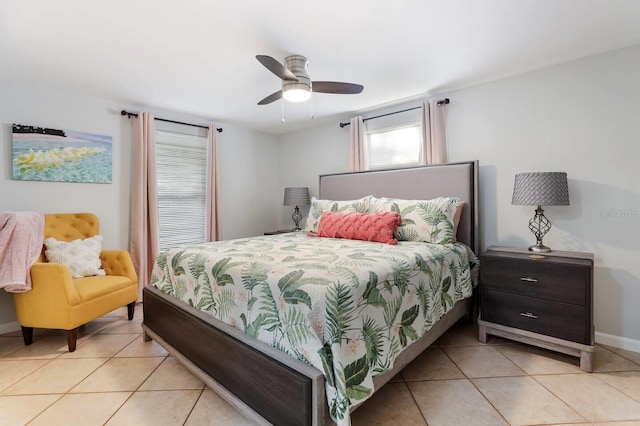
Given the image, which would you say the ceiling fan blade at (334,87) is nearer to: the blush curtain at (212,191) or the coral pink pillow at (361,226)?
the coral pink pillow at (361,226)

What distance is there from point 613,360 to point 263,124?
14.7ft

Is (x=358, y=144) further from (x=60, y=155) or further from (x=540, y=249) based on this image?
(x=60, y=155)

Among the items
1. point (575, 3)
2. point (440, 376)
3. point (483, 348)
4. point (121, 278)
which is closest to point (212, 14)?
point (575, 3)

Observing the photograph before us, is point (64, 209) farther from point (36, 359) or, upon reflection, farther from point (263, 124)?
point (263, 124)

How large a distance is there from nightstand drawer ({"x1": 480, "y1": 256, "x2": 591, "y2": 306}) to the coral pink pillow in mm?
786

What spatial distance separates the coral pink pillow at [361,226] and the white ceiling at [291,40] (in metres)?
1.32

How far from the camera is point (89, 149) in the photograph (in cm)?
322

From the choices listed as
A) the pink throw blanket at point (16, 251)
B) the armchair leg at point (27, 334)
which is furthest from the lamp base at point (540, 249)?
the armchair leg at point (27, 334)

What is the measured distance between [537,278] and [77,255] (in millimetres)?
3906

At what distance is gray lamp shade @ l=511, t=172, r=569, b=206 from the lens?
2307 mm

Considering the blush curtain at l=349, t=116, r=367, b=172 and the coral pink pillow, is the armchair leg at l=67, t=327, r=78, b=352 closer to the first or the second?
the coral pink pillow

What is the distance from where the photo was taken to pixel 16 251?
2367mm

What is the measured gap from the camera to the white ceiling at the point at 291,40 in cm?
183

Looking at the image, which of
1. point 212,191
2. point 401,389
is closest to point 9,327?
point 212,191
